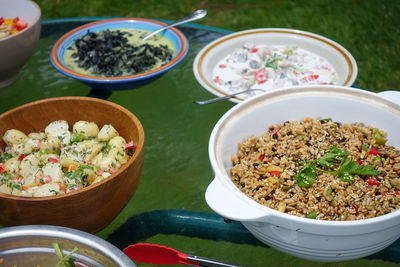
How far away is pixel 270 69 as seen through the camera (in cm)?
222

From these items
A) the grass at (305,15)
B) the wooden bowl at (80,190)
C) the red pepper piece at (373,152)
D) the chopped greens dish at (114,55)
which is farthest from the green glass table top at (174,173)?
the grass at (305,15)

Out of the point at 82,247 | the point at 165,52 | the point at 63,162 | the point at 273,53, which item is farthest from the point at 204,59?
the point at 82,247

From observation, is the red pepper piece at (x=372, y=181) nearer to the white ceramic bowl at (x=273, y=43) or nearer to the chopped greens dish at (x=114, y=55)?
the white ceramic bowl at (x=273, y=43)

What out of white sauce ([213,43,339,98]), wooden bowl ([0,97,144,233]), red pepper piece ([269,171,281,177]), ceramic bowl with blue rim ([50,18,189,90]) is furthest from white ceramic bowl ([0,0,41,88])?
red pepper piece ([269,171,281,177])

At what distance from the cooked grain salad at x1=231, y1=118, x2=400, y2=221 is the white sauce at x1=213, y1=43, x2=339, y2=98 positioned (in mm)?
581

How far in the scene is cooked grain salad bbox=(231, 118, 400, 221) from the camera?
4.16 feet

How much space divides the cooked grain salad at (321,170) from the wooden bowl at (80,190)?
0.36 m

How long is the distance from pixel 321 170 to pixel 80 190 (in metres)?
0.77

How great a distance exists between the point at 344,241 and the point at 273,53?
143 cm

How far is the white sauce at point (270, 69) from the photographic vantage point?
2133 millimetres

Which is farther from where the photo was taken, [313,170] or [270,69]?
[270,69]

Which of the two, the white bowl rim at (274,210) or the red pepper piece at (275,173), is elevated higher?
the white bowl rim at (274,210)

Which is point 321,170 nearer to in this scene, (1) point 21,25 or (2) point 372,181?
(2) point 372,181

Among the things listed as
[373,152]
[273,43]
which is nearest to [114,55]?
[273,43]
